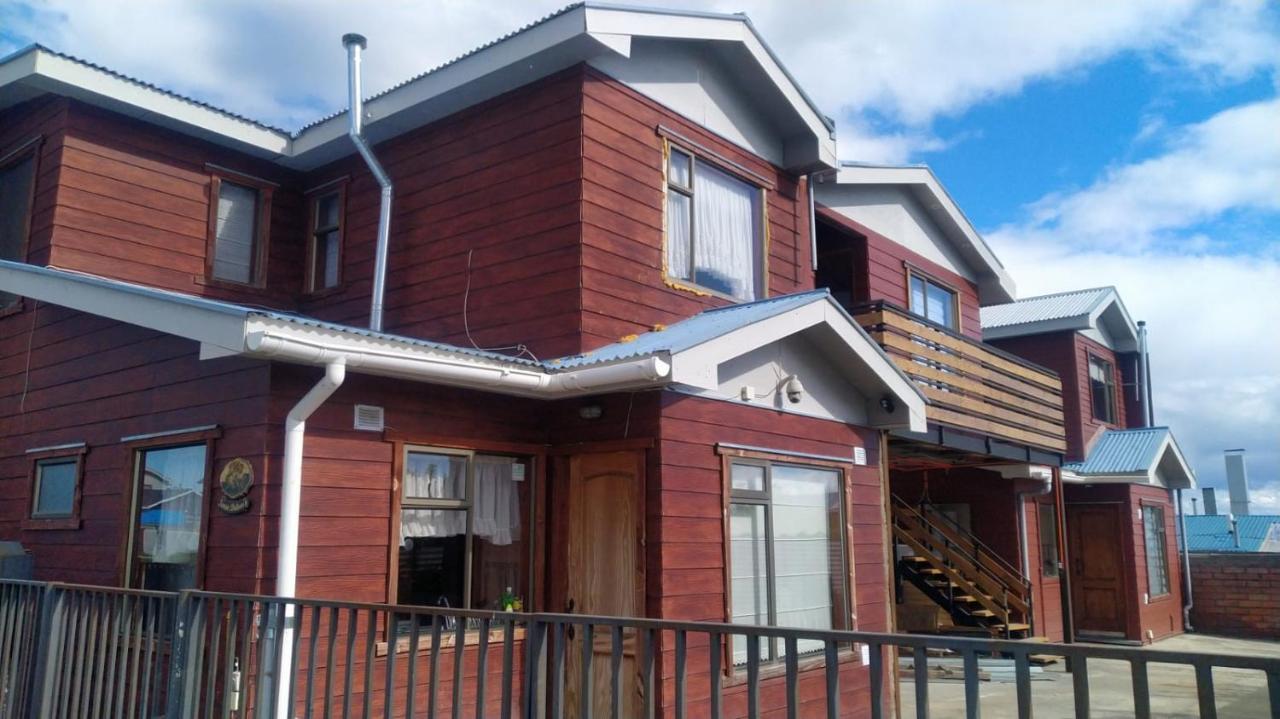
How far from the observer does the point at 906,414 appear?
361 inches

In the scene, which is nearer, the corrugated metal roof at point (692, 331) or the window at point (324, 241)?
the corrugated metal roof at point (692, 331)

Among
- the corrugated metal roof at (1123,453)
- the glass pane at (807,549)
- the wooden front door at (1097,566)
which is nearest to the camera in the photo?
the glass pane at (807,549)

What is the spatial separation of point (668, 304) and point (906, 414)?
250 centimetres

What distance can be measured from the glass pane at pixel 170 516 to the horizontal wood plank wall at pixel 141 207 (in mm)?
2895

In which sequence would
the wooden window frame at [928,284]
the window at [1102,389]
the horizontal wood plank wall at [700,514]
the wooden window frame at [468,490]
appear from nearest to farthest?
the wooden window frame at [468,490] < the horizontal wood plank wall at [700,514] < the wooden window frame at [928,284] < the window at [1102,389]

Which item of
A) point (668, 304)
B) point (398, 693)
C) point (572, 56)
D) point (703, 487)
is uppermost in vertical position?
point (572, 56)

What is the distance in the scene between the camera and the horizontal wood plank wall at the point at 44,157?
29.7ft

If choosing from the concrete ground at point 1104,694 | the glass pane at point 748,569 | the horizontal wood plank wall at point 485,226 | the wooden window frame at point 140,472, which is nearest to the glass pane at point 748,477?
the glass pane at point 748,569

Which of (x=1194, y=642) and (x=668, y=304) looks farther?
(x=1194, y=642)

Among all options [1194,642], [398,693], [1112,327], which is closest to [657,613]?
[398,693]

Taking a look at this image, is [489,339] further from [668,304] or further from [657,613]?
[657,613]

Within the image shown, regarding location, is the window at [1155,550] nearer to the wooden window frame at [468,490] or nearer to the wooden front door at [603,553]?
the wooden front door at [603,553]

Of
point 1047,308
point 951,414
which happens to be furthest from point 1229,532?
point 951,414

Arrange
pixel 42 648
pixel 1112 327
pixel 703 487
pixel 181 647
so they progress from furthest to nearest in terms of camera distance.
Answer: pixel 1112 327
pixel 703 487
pixel 42 648
pixel 181 647
